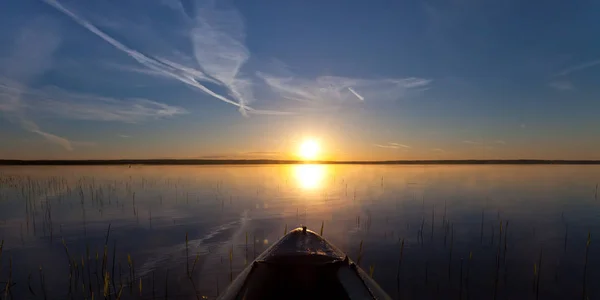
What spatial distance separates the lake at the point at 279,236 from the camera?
8414 mm

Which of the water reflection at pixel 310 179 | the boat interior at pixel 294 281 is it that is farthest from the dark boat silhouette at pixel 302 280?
the water reflection at pixel 310 179

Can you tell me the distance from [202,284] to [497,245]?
34.6 feet

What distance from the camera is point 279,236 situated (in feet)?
44.6

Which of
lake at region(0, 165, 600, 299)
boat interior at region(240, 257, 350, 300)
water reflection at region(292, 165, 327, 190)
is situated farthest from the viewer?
water reflection at region(292, 165, 327, 190)

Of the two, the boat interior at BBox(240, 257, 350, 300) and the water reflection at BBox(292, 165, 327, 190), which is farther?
the water reflection at BBox(292, 165, 327, 190)

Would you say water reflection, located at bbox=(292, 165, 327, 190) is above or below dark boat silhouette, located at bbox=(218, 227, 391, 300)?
below

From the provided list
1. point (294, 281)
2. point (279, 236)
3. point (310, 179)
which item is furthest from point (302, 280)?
point (310, 179)

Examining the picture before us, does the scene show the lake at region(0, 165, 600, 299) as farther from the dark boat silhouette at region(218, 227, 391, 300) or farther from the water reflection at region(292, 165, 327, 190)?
the water reflection at region(292, 165, 327, 190)

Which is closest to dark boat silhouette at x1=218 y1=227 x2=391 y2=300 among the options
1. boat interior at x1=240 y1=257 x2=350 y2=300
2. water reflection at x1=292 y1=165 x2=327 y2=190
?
boat interior at x1=240 y1=257 x2=350 y2=300

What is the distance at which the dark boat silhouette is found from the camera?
16.8ft

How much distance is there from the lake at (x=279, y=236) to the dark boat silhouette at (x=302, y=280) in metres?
3.02

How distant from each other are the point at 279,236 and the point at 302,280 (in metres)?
8.35

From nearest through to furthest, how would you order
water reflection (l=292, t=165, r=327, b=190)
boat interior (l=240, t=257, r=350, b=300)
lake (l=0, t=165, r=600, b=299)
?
boat interior (l=240, t=257, r=350, b=300) < lake (l=0, t=165, r=600, b=299) < water reflection (l=292, t=165, r=327, b=190)

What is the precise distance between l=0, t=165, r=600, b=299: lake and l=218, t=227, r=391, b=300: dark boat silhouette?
9.90 ft
